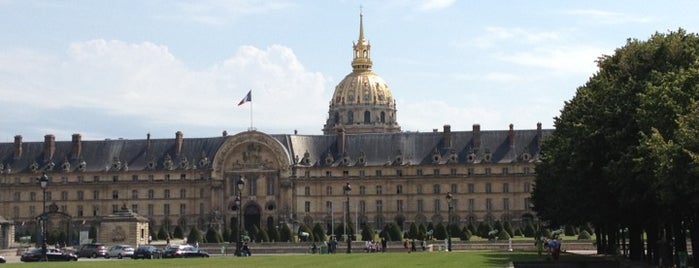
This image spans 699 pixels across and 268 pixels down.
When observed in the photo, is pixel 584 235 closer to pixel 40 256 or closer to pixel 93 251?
pixel 93 251

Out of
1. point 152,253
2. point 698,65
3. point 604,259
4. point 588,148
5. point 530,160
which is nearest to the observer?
point 698,65

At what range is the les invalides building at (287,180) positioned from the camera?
133 metres

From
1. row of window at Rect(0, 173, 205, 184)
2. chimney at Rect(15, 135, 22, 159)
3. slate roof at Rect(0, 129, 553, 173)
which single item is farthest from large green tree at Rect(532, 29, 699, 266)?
chimney at Rect(15, 135, 22, 159)

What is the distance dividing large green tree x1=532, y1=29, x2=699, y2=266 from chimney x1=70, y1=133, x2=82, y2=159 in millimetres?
80707

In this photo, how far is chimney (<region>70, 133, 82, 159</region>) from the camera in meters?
140

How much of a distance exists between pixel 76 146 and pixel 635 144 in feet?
316

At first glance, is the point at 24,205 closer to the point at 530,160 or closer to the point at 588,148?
the point at 530,160

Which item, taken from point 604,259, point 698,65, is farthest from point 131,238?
point 698,65

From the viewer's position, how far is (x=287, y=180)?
→ 5320 inches

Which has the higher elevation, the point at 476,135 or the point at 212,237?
the point at 476,135

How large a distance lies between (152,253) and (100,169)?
2671 inches

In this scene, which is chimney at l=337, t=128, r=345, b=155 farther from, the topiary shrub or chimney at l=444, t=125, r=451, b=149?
the topiary shrub

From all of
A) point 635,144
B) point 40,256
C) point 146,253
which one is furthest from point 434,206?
point 635,144

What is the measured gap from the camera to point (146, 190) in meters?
137
